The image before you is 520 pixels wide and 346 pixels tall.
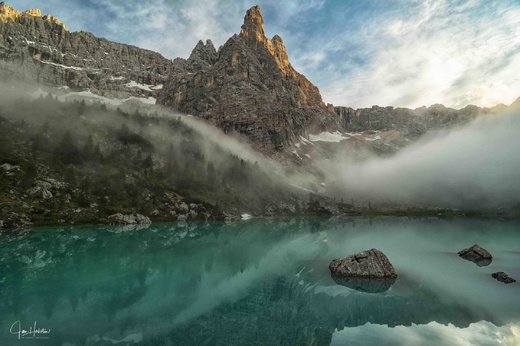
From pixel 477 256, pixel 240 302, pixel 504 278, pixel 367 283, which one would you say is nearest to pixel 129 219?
pixel 240 302

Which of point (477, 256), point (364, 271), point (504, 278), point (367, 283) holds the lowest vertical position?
point (367, 283)

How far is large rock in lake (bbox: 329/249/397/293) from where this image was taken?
37875 mm

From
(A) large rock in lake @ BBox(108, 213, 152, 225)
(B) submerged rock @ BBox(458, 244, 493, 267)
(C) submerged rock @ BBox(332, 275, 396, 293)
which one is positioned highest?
(B) submerged rock @ BBox(458, 244, 493, 267)

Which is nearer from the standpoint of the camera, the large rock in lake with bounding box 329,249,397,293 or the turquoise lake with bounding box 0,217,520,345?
the turquoise lake with bounding box 0,217,520,345

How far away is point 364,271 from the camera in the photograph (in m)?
41.1

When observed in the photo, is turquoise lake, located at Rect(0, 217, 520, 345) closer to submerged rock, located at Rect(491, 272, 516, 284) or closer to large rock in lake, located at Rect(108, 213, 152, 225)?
submerged rock, located at Rect(491, 272, 516, 284)

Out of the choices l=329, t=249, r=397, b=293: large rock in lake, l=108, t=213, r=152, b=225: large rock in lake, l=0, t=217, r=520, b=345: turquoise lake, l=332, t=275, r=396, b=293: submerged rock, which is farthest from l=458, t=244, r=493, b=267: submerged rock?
l=108, t=213, r=152, b=225: large rock in lake

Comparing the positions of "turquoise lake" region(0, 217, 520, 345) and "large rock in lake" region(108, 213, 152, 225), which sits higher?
"turquoise lake" region(0, 217, 520, 345)

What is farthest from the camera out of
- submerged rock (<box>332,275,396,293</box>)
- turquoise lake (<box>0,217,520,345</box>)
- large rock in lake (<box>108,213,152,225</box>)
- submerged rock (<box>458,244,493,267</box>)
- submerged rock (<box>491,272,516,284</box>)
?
large rock in lake (<box>108,213,152,225</box>)

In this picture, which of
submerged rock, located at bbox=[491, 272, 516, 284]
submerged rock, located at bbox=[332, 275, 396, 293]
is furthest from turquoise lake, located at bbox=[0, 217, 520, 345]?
submerged rock, located at bbox=[332, 275, 396, 293]

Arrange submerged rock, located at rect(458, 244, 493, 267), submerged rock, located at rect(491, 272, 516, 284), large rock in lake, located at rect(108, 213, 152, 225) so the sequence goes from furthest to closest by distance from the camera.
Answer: large rock in lake, located at rect(108, 213, 152, 225)
submerged rock, located at rect(458, 244, 493, 267)
submerged rock, located at rect(491, 272, 516, 284)

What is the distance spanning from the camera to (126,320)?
24.0m

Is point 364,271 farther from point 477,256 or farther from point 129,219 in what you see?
point 129,219

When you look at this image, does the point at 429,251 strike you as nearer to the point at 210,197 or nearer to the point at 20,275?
the point at 20,275
